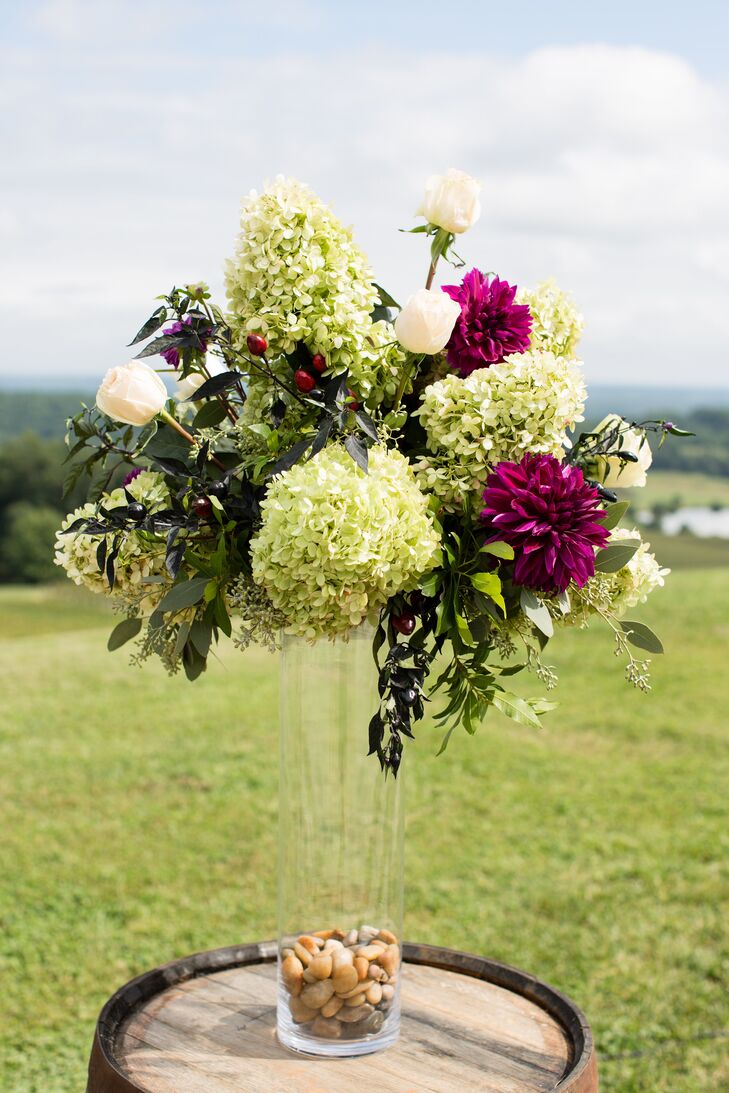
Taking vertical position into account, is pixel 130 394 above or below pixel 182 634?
above

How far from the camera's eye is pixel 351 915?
77.9 inches

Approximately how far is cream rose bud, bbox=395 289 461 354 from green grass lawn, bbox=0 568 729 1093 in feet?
9.50

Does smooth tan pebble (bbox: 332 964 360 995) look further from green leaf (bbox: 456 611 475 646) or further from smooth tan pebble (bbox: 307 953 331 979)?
green leaf (bbox: 456 611 475 646)

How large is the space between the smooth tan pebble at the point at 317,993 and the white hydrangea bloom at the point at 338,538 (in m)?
0.67

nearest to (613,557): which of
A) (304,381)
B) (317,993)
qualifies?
(304,381)

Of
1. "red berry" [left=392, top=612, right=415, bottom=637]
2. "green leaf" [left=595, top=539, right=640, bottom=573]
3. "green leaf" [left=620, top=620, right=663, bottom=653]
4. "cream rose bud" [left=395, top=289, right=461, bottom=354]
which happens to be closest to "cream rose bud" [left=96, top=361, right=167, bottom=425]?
"cream rose bud" [left=395, top=289, right=461, bottom=354]

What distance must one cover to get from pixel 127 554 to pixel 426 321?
591mm

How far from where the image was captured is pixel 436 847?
5.32m

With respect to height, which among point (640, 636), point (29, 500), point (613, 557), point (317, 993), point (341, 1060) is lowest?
point (29, 500)

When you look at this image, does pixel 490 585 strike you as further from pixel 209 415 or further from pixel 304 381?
pixel 209 415

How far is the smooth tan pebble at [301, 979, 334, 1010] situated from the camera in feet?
6.38

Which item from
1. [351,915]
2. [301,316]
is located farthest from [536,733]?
[301,316]

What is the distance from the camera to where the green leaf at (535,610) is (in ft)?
5.59

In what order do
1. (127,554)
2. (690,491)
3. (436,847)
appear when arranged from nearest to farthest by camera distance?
(127,554)
(436,847)
(690,491)
